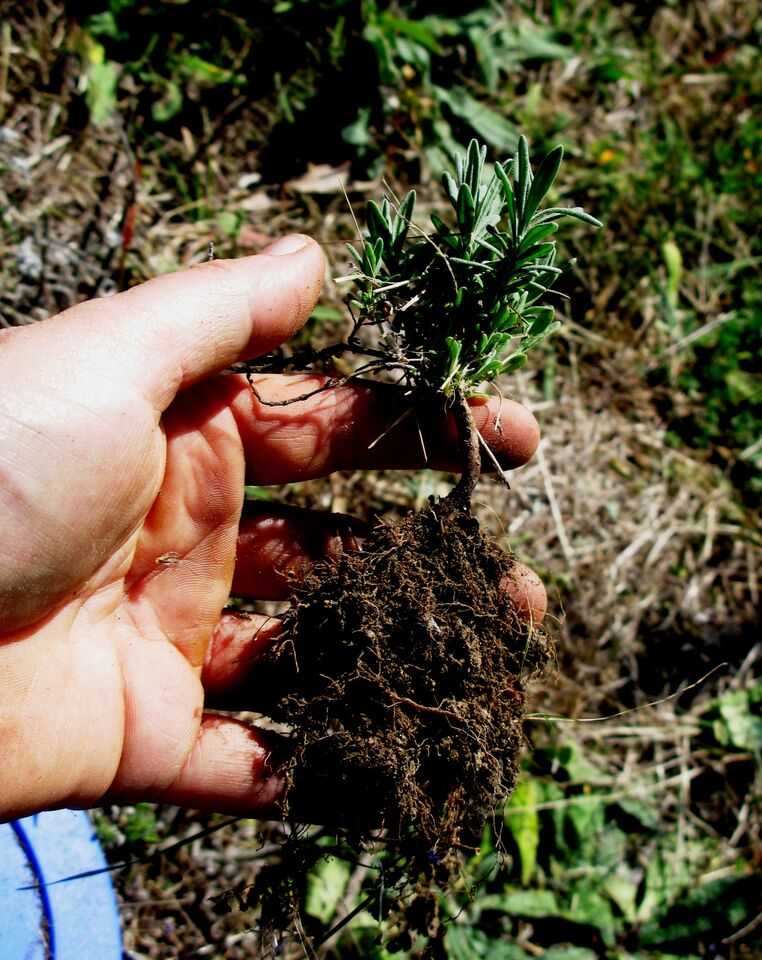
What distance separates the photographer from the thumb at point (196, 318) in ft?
6.55

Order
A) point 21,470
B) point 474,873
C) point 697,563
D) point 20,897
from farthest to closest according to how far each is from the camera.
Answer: point 697,563, point 474,873, point 20,897, point 21,470

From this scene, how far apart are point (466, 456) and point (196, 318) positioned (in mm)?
805

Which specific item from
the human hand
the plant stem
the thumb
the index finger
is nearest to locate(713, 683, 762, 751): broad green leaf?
the human hand

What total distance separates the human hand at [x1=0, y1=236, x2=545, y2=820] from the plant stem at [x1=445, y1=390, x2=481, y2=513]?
0.16m

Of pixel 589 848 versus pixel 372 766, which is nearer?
pixel 372 766

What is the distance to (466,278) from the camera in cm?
210

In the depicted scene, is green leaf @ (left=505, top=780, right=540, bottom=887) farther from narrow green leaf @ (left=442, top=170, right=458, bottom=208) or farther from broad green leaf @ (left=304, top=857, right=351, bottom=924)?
narrow green leaf @ (left=442, top=170, right=458, bottom=208)

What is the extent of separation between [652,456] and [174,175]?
2542 mm

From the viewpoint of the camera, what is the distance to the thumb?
200 cm

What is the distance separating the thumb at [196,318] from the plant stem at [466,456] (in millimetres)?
Answer: 515

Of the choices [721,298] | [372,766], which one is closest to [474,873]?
[372,766]

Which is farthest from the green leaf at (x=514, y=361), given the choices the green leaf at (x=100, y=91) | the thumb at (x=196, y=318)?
the green leaf at (x=100, y=91)

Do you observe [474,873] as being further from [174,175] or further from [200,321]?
[174,175]

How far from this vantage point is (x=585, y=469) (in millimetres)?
3791
